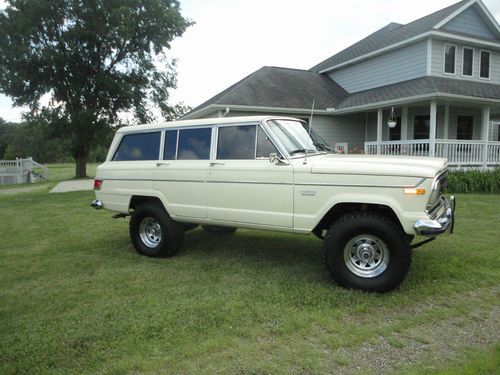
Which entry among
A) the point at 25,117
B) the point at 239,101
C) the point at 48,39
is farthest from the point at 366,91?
the point at 25,117

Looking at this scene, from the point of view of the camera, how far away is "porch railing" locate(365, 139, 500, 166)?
15.1 metres

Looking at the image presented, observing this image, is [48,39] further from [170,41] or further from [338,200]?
[338,200]

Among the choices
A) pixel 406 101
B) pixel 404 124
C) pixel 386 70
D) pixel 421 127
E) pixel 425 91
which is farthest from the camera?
pixel 386 70

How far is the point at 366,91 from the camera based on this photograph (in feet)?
62.5

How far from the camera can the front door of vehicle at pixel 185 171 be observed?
557 centimetres

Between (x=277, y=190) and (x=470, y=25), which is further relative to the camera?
(x=470, y=25)

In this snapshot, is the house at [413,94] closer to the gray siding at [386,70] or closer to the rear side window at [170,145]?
the gray siding at [386,70]

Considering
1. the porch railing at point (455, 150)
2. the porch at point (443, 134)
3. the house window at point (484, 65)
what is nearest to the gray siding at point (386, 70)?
the porch at point (443, 134)

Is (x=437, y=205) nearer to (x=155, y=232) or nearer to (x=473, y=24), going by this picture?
(x=155, y=232)

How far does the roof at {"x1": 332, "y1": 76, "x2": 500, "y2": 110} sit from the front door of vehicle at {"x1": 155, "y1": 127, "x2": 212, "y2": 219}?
37.1ft

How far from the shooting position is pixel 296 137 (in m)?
5.34

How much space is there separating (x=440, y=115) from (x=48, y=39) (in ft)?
74.3

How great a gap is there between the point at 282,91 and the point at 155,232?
13.7 metres

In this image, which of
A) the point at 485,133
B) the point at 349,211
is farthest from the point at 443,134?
the point at 349,211
